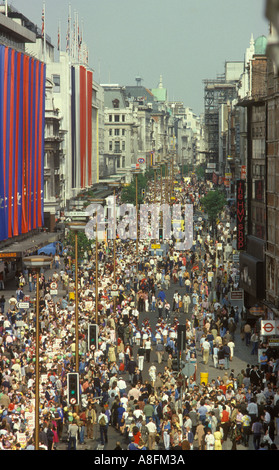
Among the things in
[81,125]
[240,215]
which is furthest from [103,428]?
[81,125]

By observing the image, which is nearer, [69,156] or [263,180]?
[263,180]

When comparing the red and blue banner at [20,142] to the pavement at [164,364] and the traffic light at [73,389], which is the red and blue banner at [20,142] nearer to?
the pavement at [164,364]

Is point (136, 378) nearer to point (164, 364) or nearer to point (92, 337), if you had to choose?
point (92, 337)

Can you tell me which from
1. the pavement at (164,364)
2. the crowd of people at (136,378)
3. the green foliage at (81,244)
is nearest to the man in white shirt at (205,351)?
the crowd of people at (136,378)

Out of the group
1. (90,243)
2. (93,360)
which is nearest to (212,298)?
(93,360)
